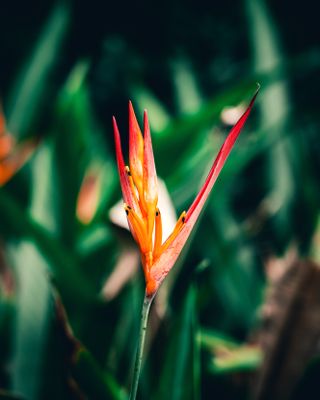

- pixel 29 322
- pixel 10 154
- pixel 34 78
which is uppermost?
pixel 34 78

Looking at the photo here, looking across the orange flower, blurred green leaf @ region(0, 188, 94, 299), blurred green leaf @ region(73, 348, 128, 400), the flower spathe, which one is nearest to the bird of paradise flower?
the flower spathe

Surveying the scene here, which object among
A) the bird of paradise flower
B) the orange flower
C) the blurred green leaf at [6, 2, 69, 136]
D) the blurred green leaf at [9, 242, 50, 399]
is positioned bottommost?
the blurred green leaf at [9, 242, 50, 399]

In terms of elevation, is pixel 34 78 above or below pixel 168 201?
above

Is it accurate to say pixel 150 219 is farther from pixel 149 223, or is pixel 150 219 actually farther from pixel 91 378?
pixel 91 378

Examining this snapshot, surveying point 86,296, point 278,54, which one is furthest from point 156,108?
point 86,296

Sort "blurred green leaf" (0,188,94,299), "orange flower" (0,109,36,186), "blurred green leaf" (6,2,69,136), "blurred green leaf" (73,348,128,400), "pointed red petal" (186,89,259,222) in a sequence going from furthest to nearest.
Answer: "blurred green leaf" (6,2,69,136) → "orange flower" (0,109,36,186) → "blurred green leaf" (0,188,94,299) → "blurred green leaf" (73,348,128,400) → "pointed red petal" (186,89,259,222)

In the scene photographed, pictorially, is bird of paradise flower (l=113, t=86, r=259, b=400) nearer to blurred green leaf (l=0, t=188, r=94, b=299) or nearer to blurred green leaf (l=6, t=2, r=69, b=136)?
blurred green leaf (l=0, t=188, r=94, b=299)

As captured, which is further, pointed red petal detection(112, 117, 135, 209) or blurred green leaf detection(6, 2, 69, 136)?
blurred green leaf detection(6, 2, 69, 136)

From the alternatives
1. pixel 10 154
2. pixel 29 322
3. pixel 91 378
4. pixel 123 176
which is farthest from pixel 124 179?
pixel 10 154
